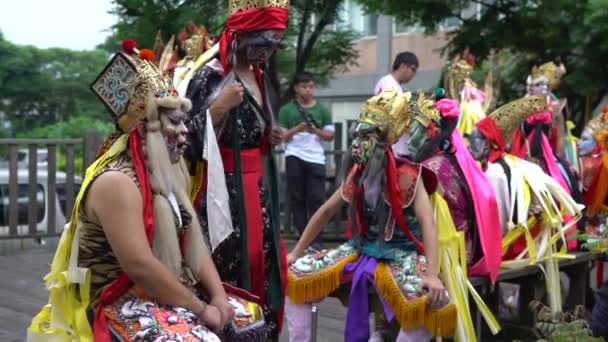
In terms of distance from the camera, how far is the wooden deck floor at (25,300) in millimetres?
5559

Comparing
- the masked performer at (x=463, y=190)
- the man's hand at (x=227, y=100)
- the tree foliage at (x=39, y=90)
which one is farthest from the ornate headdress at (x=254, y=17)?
the tree foliage at (x=39, y=90)

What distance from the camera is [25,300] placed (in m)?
Answer: 6.33

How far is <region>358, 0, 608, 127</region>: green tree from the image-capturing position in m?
9.00

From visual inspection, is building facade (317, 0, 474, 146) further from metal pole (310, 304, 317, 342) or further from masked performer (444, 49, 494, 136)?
metal pole (310, 304, 317, 342)

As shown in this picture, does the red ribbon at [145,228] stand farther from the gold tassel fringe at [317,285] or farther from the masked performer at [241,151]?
the gold tassel fringe at [317,285]

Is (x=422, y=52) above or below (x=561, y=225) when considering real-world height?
above

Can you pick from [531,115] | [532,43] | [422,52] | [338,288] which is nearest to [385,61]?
[422,52]

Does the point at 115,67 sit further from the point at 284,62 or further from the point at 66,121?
the point at 66,121

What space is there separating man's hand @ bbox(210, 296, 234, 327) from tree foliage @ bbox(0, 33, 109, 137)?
70.1ft

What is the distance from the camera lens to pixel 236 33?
372 cm

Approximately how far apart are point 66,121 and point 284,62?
13.9m

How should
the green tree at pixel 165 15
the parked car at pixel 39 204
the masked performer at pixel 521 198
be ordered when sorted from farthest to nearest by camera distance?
the green tree at pixel 165 15
the parked car at pixel 39 204
the masked performer at pixel 521 198

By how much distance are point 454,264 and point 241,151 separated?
142cm

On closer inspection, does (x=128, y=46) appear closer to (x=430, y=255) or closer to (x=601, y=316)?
(x=430, y=255)
